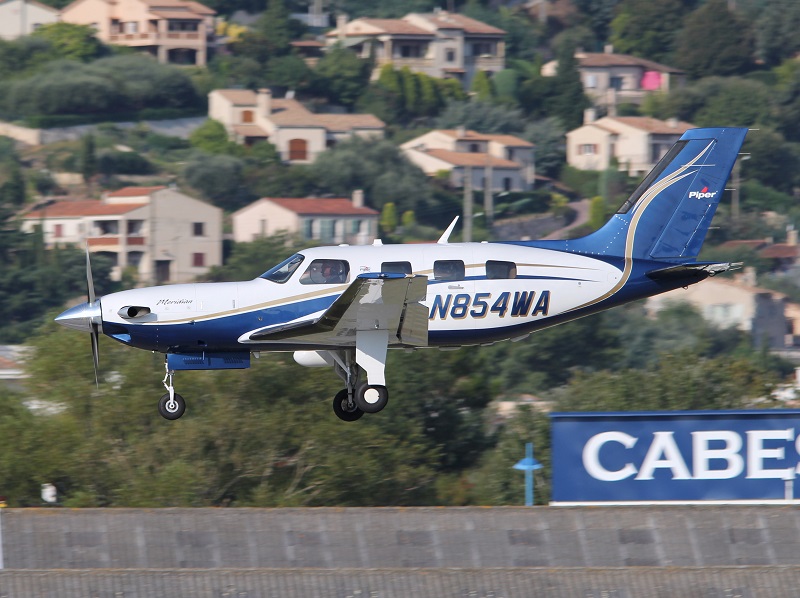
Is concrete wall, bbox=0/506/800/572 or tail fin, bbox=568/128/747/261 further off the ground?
tail fin, bbox=568/128/747/261

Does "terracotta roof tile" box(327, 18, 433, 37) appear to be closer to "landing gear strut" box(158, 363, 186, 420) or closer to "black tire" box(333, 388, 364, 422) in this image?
"black tire" box(333, 388, 364, 422)

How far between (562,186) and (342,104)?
119 ft

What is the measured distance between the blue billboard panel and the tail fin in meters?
3.39

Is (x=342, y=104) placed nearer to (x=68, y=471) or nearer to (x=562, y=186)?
(x=562, y=186)

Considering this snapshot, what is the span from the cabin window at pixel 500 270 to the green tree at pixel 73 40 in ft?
513

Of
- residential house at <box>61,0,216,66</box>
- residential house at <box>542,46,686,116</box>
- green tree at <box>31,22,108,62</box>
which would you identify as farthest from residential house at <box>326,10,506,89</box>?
green tree at <box>31,22,108,62</box>

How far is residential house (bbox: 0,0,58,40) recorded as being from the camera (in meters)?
180

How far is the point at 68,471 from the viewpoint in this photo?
42.0 meters

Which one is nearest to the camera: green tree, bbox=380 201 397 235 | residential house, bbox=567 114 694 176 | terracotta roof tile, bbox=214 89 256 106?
green tree, bbox=380 201 397 235

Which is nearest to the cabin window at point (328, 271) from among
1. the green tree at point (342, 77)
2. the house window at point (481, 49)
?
the green tree at point (342, 77)

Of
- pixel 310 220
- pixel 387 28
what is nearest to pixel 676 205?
pixel 310 220

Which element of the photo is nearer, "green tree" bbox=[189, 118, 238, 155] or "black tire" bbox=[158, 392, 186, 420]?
"black tire" bbox=[158, 392, 186, 420]

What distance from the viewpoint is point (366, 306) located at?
870 inches

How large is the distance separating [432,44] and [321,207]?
215 ft
